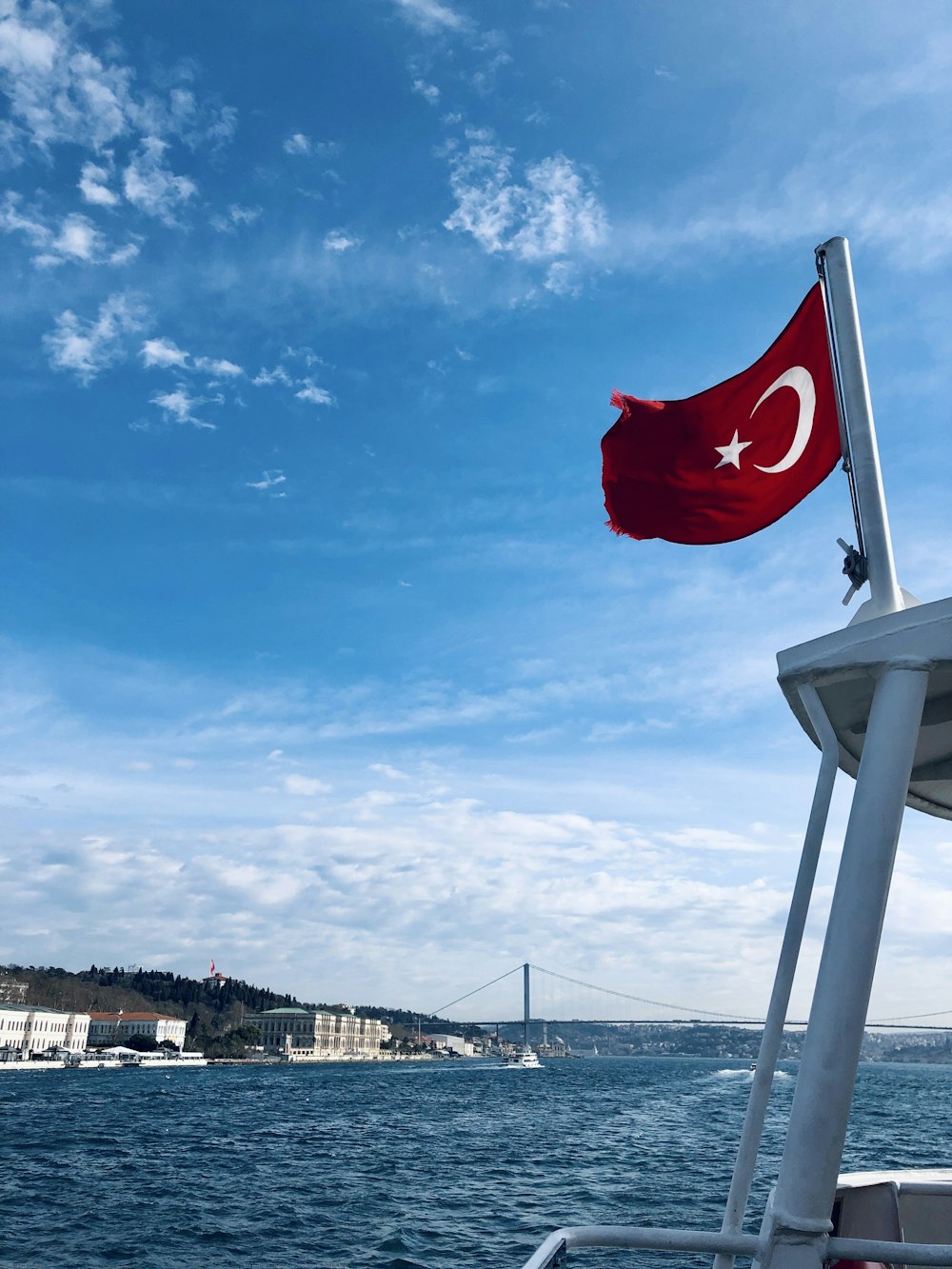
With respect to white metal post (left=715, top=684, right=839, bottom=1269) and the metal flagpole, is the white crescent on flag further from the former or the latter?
white metal post (left=715, top=684, right=839, bottom=1269)

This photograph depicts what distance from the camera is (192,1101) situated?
238 ft

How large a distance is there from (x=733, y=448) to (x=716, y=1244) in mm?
4295

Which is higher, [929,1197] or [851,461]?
[851,461]

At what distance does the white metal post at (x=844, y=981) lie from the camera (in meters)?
4.48

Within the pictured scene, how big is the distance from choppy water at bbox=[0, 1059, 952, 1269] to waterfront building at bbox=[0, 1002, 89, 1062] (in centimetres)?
8601

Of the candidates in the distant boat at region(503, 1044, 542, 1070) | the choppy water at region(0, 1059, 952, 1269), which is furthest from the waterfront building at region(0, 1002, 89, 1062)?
the choppy water at region(0, 1059, 952, 1269)

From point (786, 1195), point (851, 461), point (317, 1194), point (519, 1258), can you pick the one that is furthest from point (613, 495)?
point (317, 1194)

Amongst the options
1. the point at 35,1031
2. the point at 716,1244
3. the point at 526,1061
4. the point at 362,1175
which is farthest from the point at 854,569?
the point at 526,1061

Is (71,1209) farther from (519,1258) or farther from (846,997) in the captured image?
(846,997)

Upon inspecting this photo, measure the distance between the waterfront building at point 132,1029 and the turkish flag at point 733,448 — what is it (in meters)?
185

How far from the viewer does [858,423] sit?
5500 mm

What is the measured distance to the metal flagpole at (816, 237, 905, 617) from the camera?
208 inches

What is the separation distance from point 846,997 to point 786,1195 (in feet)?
3.00

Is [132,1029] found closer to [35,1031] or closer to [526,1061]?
[35,1031]
